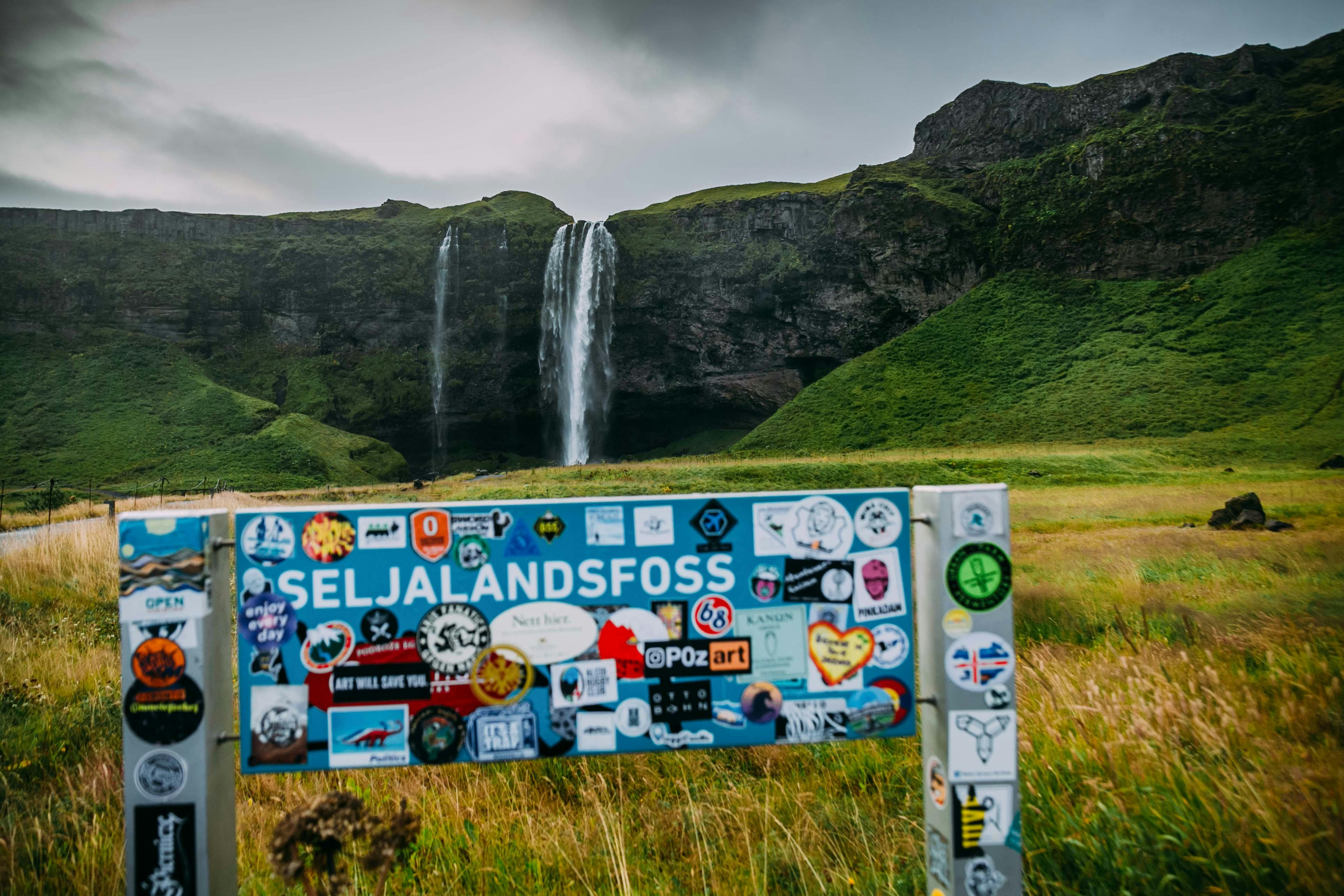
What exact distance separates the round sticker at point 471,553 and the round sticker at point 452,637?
132 mm

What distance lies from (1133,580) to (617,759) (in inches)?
244

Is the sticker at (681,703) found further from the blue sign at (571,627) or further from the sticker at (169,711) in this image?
the sticker at (169,711)

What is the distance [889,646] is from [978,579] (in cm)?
37

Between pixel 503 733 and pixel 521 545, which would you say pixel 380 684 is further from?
pixel 521 545

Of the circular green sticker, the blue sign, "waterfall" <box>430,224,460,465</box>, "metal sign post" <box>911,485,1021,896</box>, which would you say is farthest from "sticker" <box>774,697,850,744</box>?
"waterfall" <box>430,224,460,465</box>

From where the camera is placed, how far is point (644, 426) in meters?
65.1

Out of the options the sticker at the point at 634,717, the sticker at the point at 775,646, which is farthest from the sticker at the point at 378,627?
the sticker at the point at 775,646

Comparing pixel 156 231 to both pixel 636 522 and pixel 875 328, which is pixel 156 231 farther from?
pixel 636 522

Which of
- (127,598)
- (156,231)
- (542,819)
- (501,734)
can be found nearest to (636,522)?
(501,734)

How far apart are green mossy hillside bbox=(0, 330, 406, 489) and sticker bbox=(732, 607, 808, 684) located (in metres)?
50.6

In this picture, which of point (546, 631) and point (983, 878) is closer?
point (983, 878)

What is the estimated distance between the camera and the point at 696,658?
6.87 feet

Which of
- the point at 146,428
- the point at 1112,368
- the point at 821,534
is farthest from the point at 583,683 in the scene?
the point at 146,428

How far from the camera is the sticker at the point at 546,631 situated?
2.07 metres
